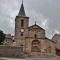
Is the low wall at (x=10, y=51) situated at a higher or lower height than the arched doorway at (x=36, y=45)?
lower

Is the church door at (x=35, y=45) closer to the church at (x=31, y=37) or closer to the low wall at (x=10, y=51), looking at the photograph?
the church at (x=31, y=37)

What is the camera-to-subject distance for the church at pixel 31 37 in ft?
209

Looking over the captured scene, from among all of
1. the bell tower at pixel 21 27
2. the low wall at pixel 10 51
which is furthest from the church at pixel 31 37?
the low wall at pixel 10 51

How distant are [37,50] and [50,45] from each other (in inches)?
177

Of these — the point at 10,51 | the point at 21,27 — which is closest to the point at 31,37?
the point at 21,27

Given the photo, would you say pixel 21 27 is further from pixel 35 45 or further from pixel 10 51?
pixel 10 51

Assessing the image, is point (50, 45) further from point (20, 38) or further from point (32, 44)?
point (20, 38)

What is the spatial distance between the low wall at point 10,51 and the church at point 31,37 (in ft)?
67.4

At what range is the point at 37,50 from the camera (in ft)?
212

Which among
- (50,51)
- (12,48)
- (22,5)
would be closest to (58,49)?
(50,51)

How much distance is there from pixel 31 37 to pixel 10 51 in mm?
23374

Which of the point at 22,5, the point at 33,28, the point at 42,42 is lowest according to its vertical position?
the point at 42,42

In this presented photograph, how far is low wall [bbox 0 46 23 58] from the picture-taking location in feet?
134

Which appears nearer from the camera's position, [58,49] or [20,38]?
[20,38]
